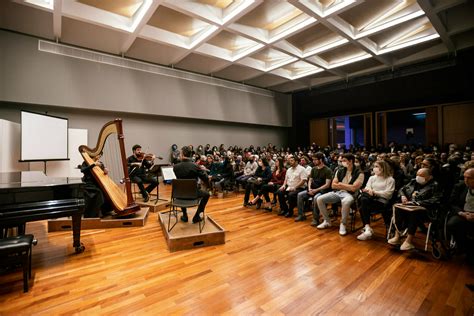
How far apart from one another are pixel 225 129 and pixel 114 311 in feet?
31.8

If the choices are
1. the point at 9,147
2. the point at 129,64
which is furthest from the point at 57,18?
the point at 9,147

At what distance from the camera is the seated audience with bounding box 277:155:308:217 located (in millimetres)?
4242

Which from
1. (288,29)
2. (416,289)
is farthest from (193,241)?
(288,29)

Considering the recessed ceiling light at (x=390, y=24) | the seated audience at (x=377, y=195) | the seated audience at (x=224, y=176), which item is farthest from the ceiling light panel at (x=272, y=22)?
the seated audience at (x=377, y=195)

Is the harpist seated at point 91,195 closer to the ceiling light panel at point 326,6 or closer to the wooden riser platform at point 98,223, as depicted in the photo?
the wooden riser platform at point 98,223

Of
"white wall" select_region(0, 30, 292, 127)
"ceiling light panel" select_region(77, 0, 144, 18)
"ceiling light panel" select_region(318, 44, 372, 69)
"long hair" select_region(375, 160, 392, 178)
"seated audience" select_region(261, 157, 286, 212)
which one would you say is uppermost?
"ceiling light panel" select_region(318, 44, 372, 69)

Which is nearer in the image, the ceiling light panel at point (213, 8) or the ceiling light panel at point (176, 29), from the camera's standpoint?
the ceiling light panel at point (213, 8)

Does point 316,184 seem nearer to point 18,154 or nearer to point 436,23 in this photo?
point 436,23

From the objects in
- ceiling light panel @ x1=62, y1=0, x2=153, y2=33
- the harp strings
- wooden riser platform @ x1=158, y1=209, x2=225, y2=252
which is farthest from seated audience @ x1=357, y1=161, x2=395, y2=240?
the harp strings

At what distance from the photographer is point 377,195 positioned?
10.4 ft

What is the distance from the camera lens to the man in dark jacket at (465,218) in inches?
90.7

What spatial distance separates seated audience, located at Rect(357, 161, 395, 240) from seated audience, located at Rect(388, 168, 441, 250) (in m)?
0.22

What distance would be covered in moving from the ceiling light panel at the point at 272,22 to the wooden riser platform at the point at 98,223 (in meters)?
5.26

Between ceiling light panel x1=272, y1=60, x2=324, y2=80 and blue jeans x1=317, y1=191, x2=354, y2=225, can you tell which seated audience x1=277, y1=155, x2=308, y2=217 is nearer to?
blue jeans x1=317, y1=191, x2=354, y2=225
